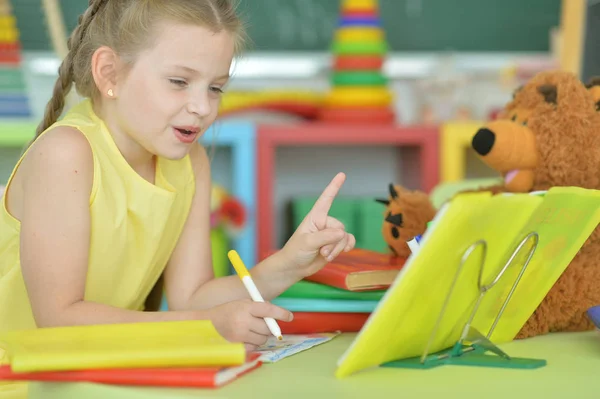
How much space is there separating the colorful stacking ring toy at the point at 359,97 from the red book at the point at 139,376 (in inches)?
69.2

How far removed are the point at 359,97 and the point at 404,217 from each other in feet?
4.22

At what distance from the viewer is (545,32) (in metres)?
2.79

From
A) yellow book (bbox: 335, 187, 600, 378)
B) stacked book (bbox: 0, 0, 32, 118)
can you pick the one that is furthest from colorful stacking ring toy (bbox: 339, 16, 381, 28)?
yellow book (bbox: 335, 187, 600, 378)

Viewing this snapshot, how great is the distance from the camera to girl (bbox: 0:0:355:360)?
95 cm

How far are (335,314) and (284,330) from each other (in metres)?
0.06

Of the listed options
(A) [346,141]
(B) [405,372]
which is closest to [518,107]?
(B) [405,372]

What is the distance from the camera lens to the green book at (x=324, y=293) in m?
0.98

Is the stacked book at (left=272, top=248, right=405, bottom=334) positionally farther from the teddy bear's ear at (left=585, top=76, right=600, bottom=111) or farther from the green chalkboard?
the green chalkboard

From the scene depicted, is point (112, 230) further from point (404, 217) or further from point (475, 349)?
point (475, 349)

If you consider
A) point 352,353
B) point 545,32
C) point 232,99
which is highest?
point 545,32

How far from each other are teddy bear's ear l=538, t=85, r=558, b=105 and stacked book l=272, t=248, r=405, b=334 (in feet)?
0.86

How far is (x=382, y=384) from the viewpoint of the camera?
665 mm

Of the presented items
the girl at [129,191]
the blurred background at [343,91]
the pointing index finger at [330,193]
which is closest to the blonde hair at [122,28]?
the girl at [129,191]

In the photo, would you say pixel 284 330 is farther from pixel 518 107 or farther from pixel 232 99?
pixel 232 99
